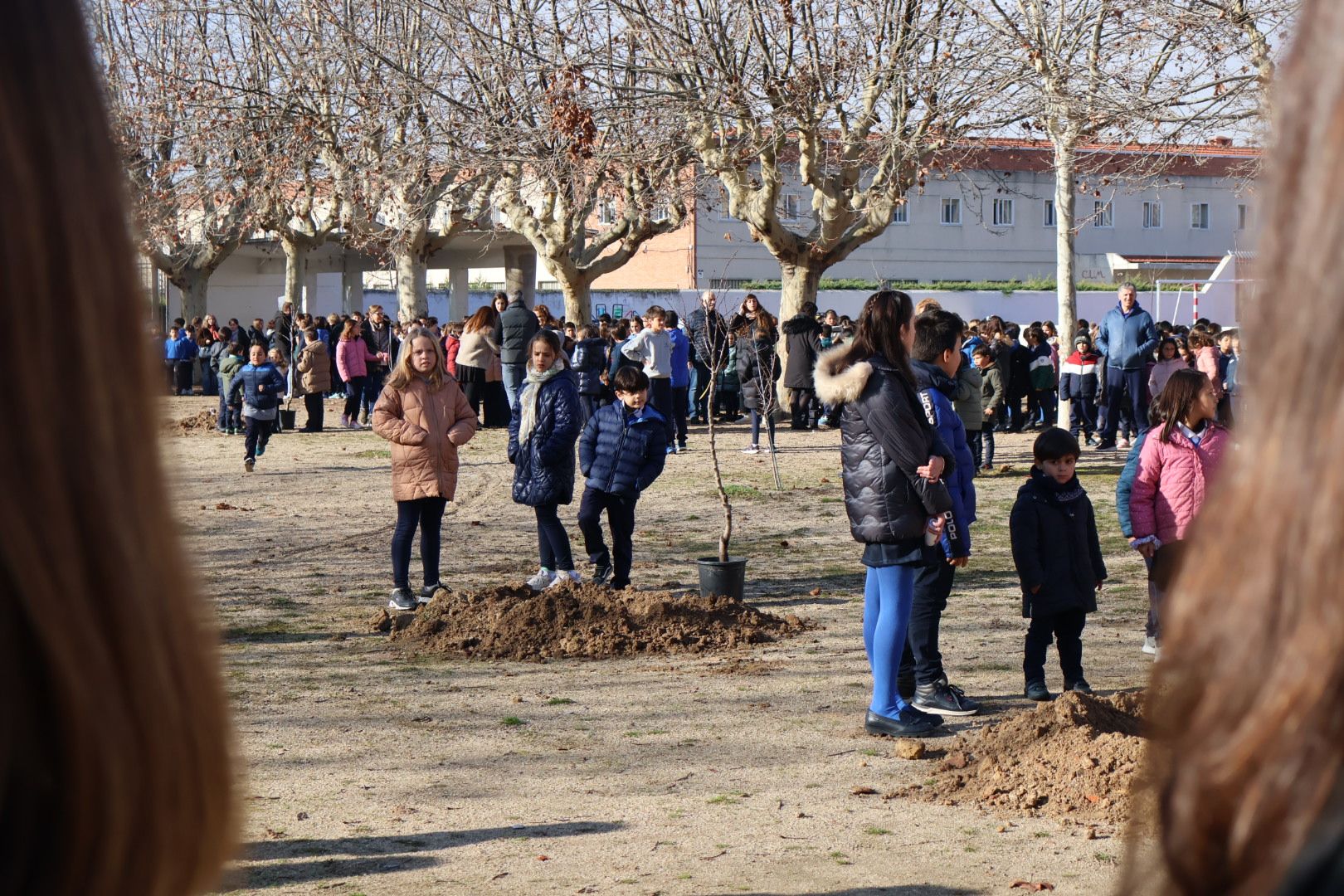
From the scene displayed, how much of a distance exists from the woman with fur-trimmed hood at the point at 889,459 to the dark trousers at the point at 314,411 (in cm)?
1751

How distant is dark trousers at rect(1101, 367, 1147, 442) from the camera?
18672mm

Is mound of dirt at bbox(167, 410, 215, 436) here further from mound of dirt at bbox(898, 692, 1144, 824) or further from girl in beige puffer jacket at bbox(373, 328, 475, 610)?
mound of dirt at bbox(898, 692, 1144, 824)

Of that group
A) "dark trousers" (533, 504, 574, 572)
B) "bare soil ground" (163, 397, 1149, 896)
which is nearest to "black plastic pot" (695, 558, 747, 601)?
"bare soil ground" (163, 397, 1149, 896)

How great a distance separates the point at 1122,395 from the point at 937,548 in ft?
43.3

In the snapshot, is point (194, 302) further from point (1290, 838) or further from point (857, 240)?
point (1290, 838)

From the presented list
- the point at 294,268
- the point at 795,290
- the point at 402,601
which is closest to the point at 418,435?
the point at 402,601

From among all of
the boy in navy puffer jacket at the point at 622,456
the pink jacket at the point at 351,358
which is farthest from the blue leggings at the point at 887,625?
the pink jacket at the point at 351,358

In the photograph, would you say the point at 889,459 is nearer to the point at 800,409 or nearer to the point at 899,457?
the point at 899,457

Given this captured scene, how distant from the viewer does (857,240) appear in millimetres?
22375

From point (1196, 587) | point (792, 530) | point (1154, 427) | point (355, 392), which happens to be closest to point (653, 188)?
point (355, 392)

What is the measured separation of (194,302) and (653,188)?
23.1 meters

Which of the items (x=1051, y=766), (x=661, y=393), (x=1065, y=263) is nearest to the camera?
(x=1051, y=766)

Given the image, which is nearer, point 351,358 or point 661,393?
point 661,393

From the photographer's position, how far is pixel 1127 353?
18.4m
